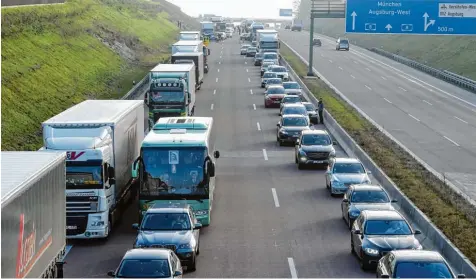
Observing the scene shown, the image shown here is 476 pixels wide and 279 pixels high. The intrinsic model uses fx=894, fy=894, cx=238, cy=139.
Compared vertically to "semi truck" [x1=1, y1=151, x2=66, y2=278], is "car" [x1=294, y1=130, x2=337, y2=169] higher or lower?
lower

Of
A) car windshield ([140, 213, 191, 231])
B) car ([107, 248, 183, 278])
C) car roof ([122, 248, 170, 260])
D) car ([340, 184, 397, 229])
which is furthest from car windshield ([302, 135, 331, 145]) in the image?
car ([107, 248, 183, 278])

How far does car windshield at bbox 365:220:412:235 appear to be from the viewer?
2281cm

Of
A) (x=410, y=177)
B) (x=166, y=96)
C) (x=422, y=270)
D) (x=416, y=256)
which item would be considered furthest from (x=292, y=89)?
(x=422, y=270)

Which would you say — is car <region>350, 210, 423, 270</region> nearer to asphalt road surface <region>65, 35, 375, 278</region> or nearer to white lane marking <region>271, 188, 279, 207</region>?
asphalt road surface <region>65, 35, 375, 278</region>

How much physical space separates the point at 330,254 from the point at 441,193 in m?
8.70

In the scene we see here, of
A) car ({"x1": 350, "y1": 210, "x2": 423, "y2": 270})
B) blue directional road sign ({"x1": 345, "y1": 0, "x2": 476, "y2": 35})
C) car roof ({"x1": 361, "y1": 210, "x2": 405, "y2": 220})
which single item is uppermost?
blue directional road sign ({"x1": 345, "y1": 0, "x2": 476, "y2": 35})

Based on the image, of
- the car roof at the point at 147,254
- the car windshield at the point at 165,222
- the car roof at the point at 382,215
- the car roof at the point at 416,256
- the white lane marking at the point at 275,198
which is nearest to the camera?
the car roof at the point at 147,254

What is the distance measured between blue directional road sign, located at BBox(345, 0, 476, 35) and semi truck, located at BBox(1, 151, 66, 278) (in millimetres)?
37317

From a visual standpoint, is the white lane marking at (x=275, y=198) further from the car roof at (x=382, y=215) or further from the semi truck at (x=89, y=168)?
the car roof at (x=382, y=215)

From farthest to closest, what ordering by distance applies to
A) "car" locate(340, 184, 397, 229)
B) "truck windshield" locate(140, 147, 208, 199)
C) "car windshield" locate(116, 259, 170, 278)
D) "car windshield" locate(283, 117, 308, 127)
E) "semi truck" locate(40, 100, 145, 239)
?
1. "car windshield" locate(283, 117, 308, 127)
2. "car" locate(340, 184, 397, 229)
3. "truck windshield" locate(140, 147, 208, 199)
4. "semi truck" locate(40, 100, 145, 239)
5. "car windshield" locate(116, 259, 170, 278)

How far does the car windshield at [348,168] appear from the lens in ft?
106

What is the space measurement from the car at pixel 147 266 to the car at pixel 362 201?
893 cm

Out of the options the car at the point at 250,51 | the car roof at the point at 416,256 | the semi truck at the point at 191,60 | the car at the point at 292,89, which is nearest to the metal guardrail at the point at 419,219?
the car roof at the point at 416,256

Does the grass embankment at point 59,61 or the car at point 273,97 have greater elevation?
the grass embankment at point 59,61
